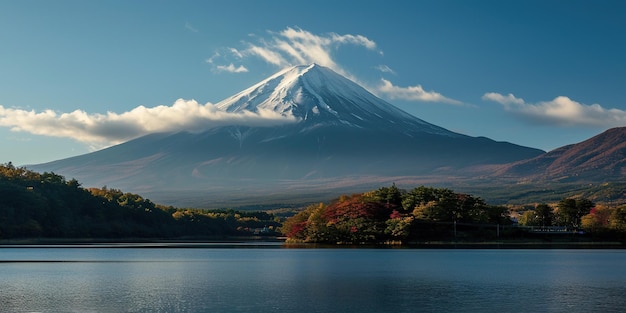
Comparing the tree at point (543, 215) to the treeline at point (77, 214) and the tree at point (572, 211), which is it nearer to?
the tree at point (572, 211)

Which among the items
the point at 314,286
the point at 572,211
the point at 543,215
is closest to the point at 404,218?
the point at 543,215

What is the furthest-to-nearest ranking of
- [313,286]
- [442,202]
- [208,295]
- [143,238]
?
1. [143,238]
2. [442,202]
3. [313,286]
4. [208,295]

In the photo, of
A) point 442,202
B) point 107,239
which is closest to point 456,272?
point 442,202

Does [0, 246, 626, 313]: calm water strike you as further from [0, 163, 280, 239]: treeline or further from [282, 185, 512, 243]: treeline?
[0, 163, 280, 239]: treeline

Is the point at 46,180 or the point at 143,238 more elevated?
the point at 46,180

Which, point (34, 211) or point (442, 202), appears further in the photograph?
point (34, 211)

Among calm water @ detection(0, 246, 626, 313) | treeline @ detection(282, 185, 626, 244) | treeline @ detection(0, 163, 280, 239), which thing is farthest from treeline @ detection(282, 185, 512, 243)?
calm water @ detection(0, 246, 626, 313)

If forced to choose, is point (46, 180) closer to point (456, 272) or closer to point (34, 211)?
point (34, 211)

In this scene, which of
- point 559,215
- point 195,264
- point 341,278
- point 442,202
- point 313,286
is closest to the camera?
point 313,286

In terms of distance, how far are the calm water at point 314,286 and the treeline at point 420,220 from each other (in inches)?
1236

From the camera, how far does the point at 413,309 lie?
98.7ft

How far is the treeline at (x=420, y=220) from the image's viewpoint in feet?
295

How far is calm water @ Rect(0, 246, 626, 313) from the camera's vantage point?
3091 centimetres

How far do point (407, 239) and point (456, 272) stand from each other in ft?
138
